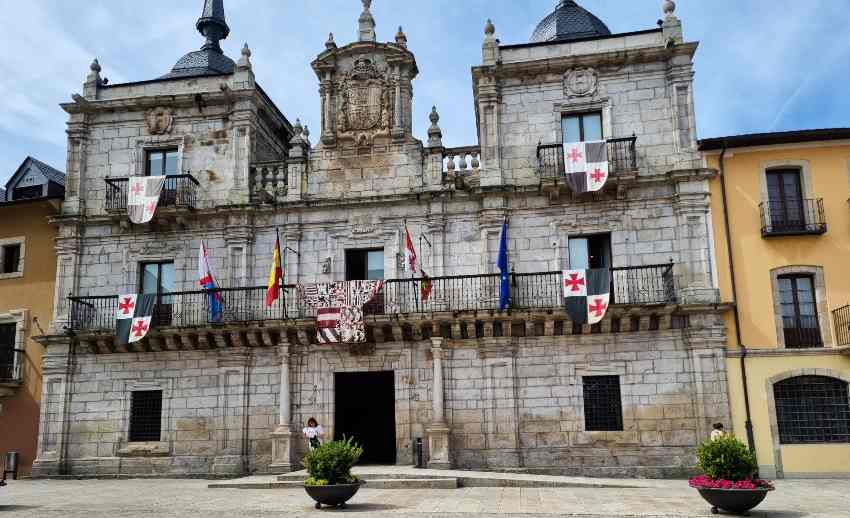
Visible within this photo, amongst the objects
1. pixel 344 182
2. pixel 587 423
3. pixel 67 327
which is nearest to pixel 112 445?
pixel 67 327

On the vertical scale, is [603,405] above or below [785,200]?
below

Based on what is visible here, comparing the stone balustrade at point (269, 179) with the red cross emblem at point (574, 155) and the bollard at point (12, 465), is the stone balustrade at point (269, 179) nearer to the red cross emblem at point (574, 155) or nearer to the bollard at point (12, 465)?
the red cross emblem at point (574, 155)

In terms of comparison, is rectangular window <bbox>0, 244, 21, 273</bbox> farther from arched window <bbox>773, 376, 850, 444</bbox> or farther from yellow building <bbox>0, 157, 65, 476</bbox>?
Answer: arched window <bbox>773, 376, 850, 444</bbox>

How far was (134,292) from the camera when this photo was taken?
76.6 feet

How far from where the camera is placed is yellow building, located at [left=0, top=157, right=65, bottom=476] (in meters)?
23.3

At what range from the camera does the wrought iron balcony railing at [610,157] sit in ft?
70.3

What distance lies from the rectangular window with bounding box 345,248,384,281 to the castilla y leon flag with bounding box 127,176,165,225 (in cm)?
591

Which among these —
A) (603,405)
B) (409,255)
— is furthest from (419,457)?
(409,255)

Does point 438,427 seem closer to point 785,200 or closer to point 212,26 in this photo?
point 785,200

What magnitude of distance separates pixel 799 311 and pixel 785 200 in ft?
10.0

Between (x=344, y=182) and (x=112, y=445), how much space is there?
10141 mm

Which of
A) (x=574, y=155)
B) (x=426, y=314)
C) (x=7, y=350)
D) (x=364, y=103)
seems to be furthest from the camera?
(x=7, y=350)

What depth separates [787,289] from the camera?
A: 20.5 meters

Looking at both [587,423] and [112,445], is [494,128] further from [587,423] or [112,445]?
[112,445]
